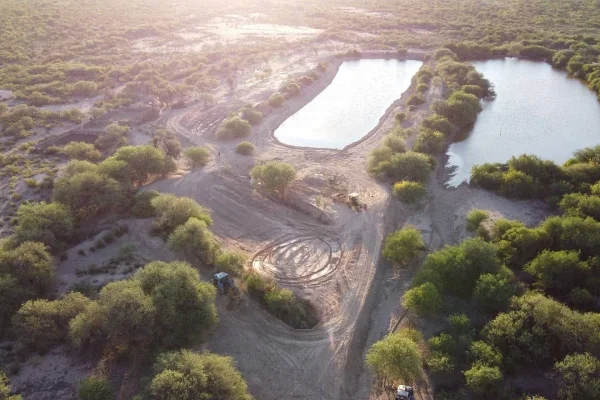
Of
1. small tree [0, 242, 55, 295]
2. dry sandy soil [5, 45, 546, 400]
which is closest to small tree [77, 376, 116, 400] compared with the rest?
dry sandy soil [5, 45, 546, 400]

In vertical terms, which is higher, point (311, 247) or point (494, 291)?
point (494, 291)

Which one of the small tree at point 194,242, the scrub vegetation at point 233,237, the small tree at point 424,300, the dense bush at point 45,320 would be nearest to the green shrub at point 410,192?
the scrub vegetation at point 233,237

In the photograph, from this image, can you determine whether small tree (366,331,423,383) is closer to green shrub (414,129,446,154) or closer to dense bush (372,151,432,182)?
dense bush (372,151,432,182)

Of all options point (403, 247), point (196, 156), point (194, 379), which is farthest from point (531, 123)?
point (194, 379)

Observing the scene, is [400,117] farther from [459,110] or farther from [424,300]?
[424,300]

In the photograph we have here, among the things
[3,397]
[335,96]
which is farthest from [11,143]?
[335,96]

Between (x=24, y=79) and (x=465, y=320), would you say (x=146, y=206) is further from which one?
(x=24, y=79)
